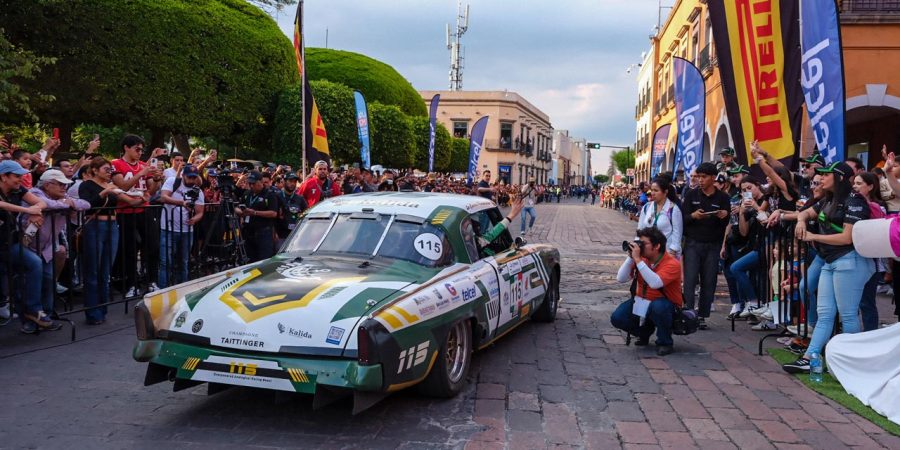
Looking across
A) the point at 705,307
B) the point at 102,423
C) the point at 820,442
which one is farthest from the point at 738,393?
the point at 102,423

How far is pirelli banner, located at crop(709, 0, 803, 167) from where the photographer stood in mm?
8180

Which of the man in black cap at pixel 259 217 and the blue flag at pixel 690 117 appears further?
the blue flag at pixel 690 117

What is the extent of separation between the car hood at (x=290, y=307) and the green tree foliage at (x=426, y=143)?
120 feet

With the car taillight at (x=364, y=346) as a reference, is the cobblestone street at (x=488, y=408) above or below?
below

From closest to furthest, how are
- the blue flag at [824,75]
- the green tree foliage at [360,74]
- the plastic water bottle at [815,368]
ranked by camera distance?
the plastic water bottle at [815,368]
the blue flag at [824,75]
the green tree foliage at [360,74]

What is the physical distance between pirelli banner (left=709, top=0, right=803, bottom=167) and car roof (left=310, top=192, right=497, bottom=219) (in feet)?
13.2

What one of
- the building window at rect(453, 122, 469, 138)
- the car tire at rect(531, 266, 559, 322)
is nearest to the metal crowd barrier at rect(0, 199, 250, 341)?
the car tire at rect(531, 266, 559, 322)

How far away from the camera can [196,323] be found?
4.43 meters

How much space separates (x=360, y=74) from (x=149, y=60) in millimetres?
23231

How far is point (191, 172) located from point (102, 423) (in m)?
5.37

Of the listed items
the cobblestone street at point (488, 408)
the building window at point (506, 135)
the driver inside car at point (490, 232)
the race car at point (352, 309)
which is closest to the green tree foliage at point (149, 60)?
the cobblestone street at point (488, 408)

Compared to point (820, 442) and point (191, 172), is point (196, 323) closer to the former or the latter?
point (820, 442)

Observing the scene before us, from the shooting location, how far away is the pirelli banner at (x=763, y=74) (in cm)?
818

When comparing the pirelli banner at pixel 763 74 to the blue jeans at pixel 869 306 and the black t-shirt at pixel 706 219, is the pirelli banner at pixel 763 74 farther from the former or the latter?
the blue jeans at pixel 869 306
